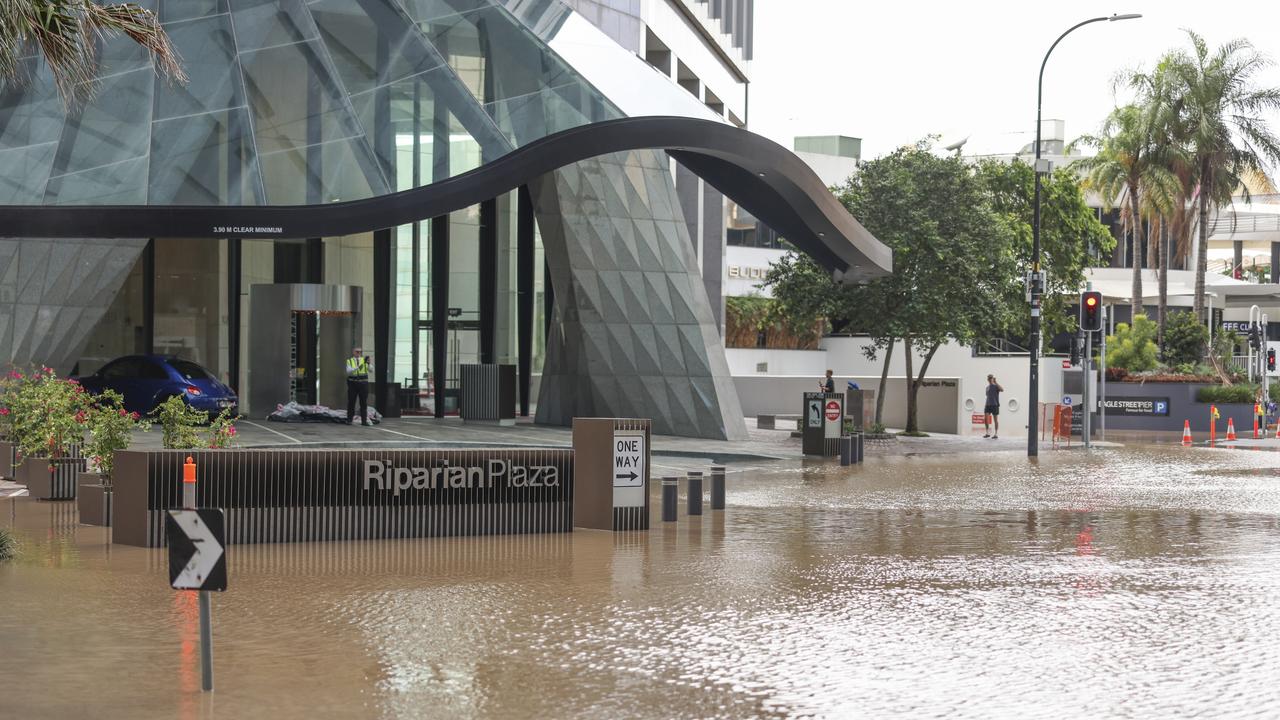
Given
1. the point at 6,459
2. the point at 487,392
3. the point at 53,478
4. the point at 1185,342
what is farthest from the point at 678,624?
the point at 1185,342

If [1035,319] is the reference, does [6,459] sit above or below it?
below

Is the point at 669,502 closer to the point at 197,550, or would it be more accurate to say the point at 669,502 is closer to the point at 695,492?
the point at 695,492

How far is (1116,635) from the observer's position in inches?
360

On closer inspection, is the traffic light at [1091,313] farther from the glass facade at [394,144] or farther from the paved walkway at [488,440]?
the glass facade at [394,144]

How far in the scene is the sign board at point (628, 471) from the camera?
14.9 meters

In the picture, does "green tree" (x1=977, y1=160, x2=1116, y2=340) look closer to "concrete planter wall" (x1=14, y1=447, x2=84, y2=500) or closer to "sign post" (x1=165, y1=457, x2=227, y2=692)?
"concrete planter wall" (x1=14, y1=447, x2=84, y2=500)

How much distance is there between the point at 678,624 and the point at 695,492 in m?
7.29

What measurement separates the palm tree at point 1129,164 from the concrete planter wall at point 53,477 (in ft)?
147

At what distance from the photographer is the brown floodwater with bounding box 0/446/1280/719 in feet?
23.6

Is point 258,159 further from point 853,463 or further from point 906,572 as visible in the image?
point 906,572

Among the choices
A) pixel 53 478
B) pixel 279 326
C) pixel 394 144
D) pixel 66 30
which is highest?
pixel 394 144

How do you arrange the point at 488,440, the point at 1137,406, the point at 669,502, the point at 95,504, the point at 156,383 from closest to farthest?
the point at 95,504 < the point at 669,502 < the point at 488,440 < the point at 156,383 < the point at 1137,406

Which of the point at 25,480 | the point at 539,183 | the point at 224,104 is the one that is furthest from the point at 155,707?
the point at 539,183

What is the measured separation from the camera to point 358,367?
31062 millimetres
